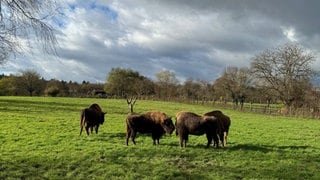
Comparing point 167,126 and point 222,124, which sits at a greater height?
point 222,124

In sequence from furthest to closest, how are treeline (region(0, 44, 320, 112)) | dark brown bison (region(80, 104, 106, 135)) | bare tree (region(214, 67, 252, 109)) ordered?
bare tree (region(214, 67, 252, 109)) → treeline (region(0, 44, 320, 112)) → dark brown bison (region(80, 104, 106, 135))

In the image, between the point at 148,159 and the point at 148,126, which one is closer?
the point at 148,159

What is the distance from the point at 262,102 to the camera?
92812 mm

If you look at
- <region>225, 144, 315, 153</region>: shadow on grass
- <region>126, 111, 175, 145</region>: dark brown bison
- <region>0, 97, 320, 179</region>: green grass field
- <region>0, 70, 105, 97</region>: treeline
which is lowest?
<region>0, 97, 320, 179</region>: green grass field

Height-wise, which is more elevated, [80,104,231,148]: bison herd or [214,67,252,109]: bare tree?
[214,67,252,109]: bare tree

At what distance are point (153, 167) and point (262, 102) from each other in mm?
83908

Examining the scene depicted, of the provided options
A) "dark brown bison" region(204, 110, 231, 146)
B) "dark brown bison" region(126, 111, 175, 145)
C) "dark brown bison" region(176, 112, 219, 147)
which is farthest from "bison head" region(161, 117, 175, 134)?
"dark brown bison" region(204, 110, 231, 146)

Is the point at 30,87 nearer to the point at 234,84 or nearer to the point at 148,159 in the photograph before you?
the point at 234,84

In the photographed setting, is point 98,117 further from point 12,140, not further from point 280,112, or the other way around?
point 280,112

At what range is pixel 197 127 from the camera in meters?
15.5

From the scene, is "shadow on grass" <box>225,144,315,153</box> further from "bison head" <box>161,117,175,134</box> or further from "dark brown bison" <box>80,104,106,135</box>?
"dark brown bison" <box>80,104,106,135</box>

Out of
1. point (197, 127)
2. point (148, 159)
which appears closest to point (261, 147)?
point (197, 127)

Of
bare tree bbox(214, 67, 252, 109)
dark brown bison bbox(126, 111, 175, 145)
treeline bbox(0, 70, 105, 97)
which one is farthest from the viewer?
bare tree bbox(214, 67, 252, 109)

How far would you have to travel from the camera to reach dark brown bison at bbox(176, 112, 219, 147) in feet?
50.8
